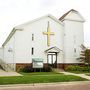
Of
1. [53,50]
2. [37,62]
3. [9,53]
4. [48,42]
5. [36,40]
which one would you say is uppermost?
[36,40]

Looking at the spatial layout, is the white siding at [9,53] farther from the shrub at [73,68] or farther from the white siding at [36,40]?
the shrub at [73,68]

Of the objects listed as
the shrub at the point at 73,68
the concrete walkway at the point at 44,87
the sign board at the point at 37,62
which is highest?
the sign board at the point at 37,62

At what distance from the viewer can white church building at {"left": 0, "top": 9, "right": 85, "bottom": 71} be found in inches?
1277

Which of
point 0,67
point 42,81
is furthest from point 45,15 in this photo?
point 42,81

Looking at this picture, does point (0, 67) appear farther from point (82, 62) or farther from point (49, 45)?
Result: point (82, 62)

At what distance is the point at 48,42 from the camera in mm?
34031

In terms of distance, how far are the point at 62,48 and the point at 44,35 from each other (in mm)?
3466

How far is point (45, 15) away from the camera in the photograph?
3441cm

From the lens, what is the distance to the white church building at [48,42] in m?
32.4

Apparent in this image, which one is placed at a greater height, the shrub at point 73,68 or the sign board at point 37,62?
the sign board at point 37,62

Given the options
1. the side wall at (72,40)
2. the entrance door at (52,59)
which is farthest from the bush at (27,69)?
the side wall at (72,40)

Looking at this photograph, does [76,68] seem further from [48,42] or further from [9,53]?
[9,53]

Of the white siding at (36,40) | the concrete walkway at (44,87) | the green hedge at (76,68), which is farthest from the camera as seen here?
the white siding at (36,40)

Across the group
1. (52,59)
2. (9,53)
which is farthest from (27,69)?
(9,53)
